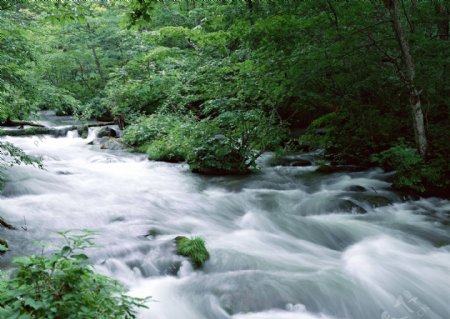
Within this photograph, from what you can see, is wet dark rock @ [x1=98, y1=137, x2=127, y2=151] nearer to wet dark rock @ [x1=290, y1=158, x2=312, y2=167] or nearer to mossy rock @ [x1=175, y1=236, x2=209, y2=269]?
wet dark rock @ [x1=290, y1=158, x2=312, y2=167]

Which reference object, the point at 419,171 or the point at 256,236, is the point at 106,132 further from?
the point at 419,171

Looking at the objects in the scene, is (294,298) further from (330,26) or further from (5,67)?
(330,26)

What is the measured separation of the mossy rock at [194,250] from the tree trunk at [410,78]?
506 centimetres

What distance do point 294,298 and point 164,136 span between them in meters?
9.21

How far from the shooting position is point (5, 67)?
186 inches

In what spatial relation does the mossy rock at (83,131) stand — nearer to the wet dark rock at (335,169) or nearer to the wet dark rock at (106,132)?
the wet dark rock at (106,132)

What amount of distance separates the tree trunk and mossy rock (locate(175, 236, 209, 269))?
5063 mm

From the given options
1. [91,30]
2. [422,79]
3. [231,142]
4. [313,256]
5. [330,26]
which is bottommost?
[313,256]

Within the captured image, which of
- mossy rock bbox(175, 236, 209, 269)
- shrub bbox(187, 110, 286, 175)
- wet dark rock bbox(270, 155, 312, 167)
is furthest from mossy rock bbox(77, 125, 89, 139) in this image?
mossy rock bbox(175, 236, 209, 269)

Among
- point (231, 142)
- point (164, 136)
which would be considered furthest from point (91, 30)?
point (231, 142)

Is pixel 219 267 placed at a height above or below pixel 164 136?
below

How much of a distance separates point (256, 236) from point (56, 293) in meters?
4.25

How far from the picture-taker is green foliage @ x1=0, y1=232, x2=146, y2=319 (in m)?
2.12

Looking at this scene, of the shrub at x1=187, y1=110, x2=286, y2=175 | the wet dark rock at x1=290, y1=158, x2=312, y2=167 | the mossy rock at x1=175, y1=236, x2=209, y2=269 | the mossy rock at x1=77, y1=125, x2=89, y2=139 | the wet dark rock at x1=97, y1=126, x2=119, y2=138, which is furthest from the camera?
the mossy rock at x1=77, y1=125, x2=89, y2=139
